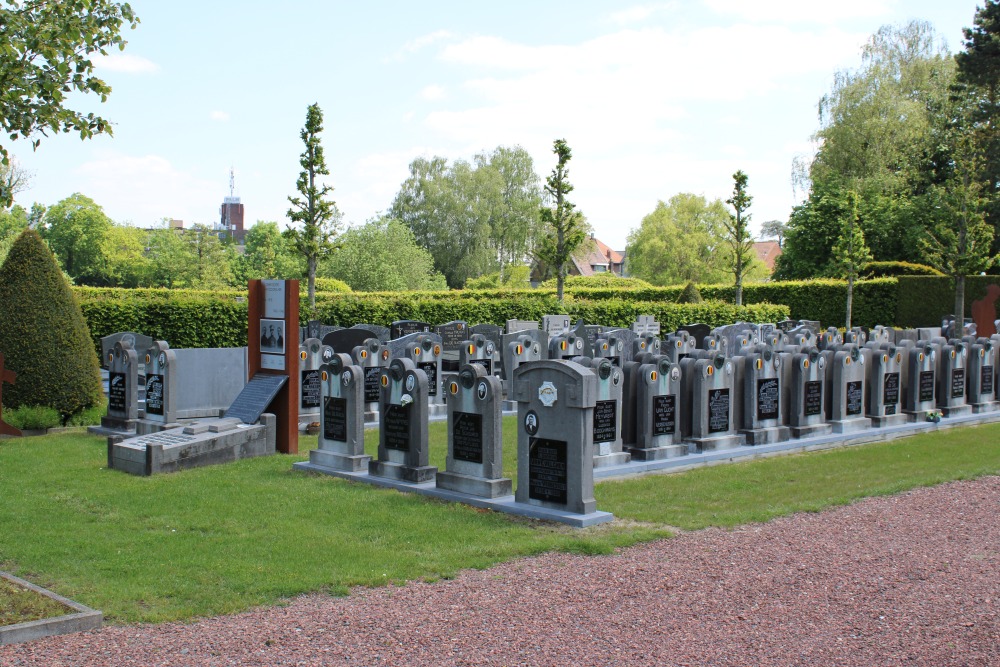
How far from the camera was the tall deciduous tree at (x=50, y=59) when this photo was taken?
22.0 ft

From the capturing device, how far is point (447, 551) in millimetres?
7223

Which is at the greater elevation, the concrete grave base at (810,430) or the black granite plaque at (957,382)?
the black granite plaque at (957,382)

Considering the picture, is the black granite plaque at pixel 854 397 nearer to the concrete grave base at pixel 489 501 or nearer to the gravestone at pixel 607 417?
the gravestone at pixel 607 417

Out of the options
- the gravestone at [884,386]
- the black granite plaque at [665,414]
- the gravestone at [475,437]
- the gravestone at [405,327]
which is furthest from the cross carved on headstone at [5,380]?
the gravestone at [884,386]

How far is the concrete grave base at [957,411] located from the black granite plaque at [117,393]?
1273cm

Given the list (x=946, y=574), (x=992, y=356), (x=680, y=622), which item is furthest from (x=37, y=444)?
A: (x=992, y=356)

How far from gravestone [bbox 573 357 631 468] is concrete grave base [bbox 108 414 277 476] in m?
4.07

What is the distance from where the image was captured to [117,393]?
13.4 m

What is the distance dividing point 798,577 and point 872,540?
1406 millimetres

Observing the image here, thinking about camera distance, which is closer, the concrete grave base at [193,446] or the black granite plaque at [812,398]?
the concrete grave base at [193,446]

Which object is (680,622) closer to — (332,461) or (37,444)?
(332,461)

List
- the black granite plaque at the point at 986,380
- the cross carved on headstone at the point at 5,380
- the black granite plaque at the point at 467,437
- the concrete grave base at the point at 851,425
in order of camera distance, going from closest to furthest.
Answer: the black granite plaque at the point at 467,437, the cross carved on headstone at the point at 5,380, the concrete grave base at the point at 851,425, the black granite plaque at the point at 986,380

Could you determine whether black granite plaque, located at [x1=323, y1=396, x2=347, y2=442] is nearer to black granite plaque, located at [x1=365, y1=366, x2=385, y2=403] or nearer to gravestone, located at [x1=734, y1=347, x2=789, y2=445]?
black granite plaque, located at [x1=365, y1=366, x2=385, y2=403]

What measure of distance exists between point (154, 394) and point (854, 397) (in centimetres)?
1022
